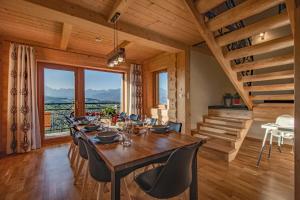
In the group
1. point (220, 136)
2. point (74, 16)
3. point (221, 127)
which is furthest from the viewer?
point (221, 127)

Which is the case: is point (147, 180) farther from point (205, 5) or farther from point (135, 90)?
point (135, 90)

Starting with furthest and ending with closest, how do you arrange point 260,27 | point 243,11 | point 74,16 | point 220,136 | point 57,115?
point 57,115 < point 220,136 < point 74,16 < point 260,27 < point 243,11

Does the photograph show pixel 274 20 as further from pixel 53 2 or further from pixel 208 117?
pixel 53 2

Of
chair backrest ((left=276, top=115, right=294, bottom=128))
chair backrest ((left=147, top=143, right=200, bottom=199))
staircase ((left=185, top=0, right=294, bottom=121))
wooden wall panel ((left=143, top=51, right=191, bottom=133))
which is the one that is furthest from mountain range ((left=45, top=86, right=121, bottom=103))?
chair backrest ((left=276, top=115, right=294, bottom=128))

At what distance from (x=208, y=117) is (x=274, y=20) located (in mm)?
2672

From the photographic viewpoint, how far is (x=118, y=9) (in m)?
2.22

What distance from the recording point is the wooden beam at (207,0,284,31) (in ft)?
5.97

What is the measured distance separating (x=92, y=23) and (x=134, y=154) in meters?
2.21

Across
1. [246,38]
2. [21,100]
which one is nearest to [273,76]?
[246,38]

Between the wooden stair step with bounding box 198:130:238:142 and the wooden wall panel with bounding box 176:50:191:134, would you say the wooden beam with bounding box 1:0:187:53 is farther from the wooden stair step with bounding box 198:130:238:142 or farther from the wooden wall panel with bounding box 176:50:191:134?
the wooden stair step with bounding box 198:130:238:142

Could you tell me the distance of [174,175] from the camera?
1208 mm

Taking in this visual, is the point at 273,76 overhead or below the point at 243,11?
below

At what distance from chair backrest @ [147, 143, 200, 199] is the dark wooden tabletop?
0.53ft

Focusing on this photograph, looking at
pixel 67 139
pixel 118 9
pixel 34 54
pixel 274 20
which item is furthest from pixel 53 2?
pixel 67 139
